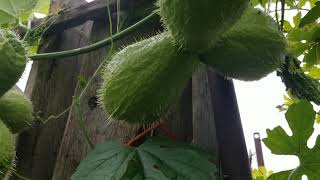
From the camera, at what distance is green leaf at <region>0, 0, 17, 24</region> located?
1123mm

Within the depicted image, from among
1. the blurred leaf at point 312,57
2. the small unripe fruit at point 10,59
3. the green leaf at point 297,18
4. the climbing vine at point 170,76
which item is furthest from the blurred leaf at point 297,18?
the small unripe fruit at point 10,59

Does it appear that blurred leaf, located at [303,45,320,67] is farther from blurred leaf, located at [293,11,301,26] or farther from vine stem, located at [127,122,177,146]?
vine stem, located at [127,122,177,146]

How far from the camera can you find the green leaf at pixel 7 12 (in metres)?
1.12

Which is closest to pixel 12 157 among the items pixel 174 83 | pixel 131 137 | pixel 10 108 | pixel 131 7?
pixel 10 108

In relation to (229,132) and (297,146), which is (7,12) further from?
(297,146)

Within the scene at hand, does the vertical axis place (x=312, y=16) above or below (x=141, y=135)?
above

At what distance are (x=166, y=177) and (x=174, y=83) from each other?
0.53 feet

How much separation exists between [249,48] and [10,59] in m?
0.40

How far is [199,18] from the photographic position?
61 centimetres

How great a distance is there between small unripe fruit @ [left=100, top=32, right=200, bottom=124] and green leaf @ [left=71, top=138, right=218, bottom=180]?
80 millimetres

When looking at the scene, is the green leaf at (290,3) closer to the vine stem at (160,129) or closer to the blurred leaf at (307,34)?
the blurred leaf at (307,34)

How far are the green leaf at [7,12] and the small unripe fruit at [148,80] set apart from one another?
475mm

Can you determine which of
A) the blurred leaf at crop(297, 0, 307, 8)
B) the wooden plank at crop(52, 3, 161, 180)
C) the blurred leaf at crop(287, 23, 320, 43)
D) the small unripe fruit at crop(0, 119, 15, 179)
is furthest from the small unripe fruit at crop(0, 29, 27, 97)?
the blurred leaf at crop(297, 0, 307, 8)

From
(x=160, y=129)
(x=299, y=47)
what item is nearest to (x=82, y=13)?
(x=160, y=129)
